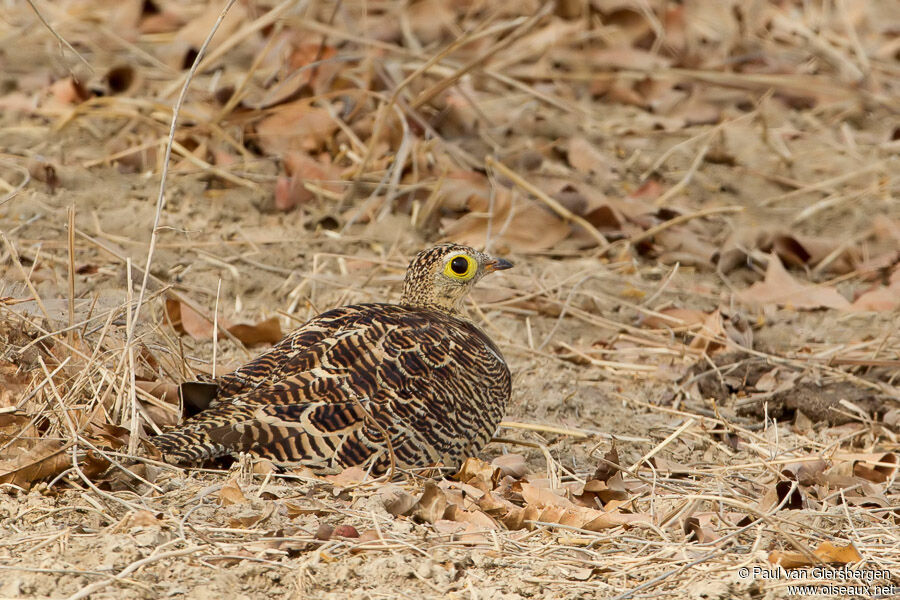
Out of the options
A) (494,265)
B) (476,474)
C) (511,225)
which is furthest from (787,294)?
(476,474)

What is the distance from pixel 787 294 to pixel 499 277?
1.64 m

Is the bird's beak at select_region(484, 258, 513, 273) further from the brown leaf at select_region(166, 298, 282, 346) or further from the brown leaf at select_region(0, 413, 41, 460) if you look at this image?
the brown leaf at select_region(0, 413, 41, 460)

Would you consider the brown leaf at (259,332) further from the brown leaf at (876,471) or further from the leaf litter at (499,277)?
the brown leaf at (876,471)

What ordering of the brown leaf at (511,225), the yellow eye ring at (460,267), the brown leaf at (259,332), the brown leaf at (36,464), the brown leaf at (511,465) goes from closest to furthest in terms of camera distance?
the brown leaf at (36,464)
the brown leaf at (511,465)
the yellow eye ring at (460,267)
the brown leaf at (259,332)
the brown leaf at (511,225)

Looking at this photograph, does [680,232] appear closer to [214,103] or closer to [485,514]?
[214,103]

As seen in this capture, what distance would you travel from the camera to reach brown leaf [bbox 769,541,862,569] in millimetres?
3314

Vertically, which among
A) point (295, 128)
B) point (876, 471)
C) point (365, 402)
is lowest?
point (876, 471)

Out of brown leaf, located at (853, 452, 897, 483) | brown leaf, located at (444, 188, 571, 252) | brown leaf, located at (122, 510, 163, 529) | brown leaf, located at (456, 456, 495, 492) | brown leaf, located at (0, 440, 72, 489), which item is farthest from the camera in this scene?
brown leaf, located at (444, 188, 571, 252)

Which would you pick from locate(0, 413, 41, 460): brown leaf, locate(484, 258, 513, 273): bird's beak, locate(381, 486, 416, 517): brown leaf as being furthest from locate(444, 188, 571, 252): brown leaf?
locate(0, 413, 41, 460): brown leaf

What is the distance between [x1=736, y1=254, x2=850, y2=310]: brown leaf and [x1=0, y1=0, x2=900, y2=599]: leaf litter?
0.09 feet

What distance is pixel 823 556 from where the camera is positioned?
3.39 m

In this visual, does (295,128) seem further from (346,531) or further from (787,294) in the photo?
(346,531)

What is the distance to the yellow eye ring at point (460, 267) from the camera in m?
4.85

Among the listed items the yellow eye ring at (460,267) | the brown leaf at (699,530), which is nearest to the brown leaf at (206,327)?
the yellow eye ring at (460,267)
